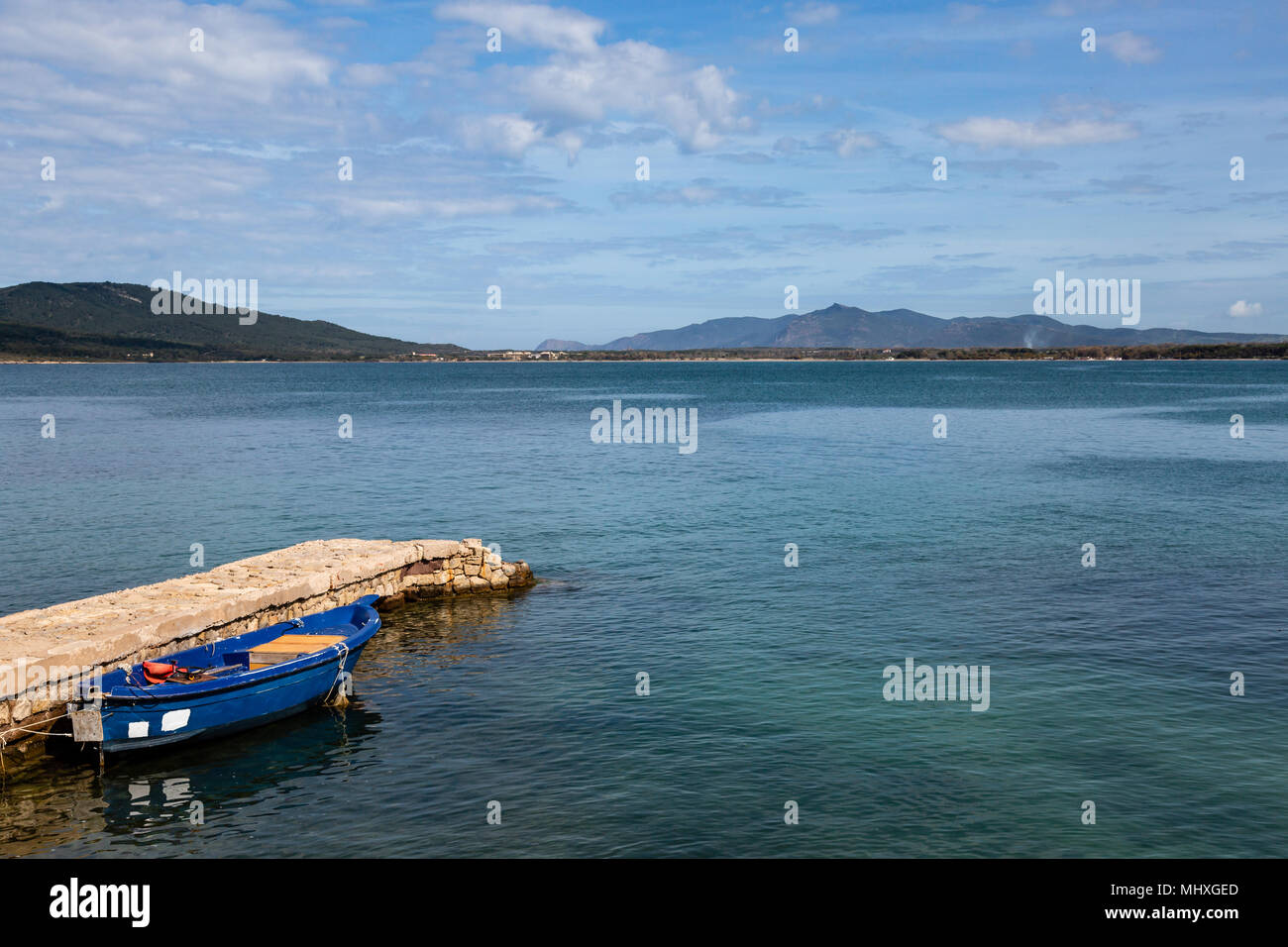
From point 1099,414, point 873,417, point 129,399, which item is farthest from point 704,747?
point 129,399

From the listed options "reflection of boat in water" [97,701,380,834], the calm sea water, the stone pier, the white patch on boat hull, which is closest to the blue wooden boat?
the white patch on boat hull

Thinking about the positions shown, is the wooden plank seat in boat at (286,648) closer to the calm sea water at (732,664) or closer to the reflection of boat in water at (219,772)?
the calm sea water at (732,664)

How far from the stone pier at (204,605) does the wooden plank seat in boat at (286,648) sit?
4.82ft

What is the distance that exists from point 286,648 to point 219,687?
3364 millimetres

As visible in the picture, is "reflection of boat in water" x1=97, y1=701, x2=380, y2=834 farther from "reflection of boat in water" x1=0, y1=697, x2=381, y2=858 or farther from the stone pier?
the stone pier

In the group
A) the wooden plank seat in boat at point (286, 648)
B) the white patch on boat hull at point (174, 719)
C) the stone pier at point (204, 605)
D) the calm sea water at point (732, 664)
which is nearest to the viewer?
the calm sea water at point (732, 664)

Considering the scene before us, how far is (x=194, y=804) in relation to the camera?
54.6 feet

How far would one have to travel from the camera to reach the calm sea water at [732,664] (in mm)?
15727

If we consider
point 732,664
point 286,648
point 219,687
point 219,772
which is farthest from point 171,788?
point 732,664

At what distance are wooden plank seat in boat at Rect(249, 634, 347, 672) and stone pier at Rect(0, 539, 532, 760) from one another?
1468 millimetres

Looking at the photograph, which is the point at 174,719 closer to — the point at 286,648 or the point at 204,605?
the point at 286,648

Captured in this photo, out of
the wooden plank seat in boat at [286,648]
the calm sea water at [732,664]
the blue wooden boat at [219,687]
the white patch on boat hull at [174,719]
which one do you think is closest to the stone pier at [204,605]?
the blue wooden boat at [219,687]

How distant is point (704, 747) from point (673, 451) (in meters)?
54.0

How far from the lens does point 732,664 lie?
23.5 m
